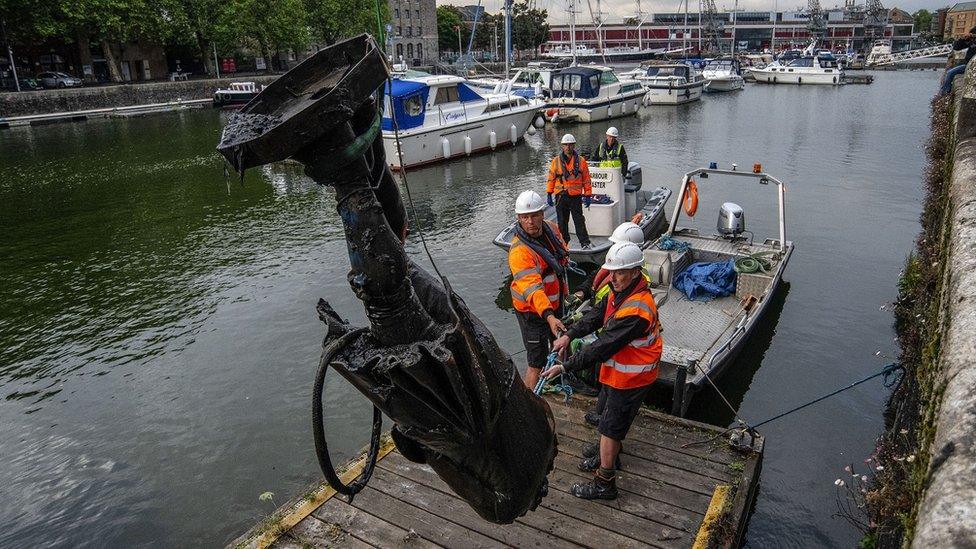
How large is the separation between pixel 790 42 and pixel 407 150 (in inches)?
4256

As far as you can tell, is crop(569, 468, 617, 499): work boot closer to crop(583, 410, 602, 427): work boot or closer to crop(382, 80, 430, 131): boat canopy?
crop(583, 410, 602, 427): work boot

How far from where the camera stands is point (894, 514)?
367cm

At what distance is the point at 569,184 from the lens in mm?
10289

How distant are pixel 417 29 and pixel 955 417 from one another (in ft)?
288

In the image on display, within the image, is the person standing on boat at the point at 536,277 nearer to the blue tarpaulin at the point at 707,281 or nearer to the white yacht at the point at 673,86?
the blue tarpaulin at the point at 707,281

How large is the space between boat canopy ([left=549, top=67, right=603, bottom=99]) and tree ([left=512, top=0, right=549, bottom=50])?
5169 cm

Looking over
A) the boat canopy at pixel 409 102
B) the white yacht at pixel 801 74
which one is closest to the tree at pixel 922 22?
the white yacht at pixel 801 74

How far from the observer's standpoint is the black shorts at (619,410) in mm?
4613

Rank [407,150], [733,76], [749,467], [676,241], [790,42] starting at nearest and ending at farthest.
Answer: [749,467], [676,241], [407,150], [733,76], [790,42]

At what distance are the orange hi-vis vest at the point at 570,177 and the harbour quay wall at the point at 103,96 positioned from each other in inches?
1538

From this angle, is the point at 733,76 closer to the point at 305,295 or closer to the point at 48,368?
the point at 305,295

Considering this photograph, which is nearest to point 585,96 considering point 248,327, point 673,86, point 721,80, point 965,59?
point 673,86

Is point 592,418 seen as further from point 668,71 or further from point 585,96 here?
point 668,71

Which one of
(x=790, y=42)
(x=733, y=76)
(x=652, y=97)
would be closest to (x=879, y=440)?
(x=652, y=97)
